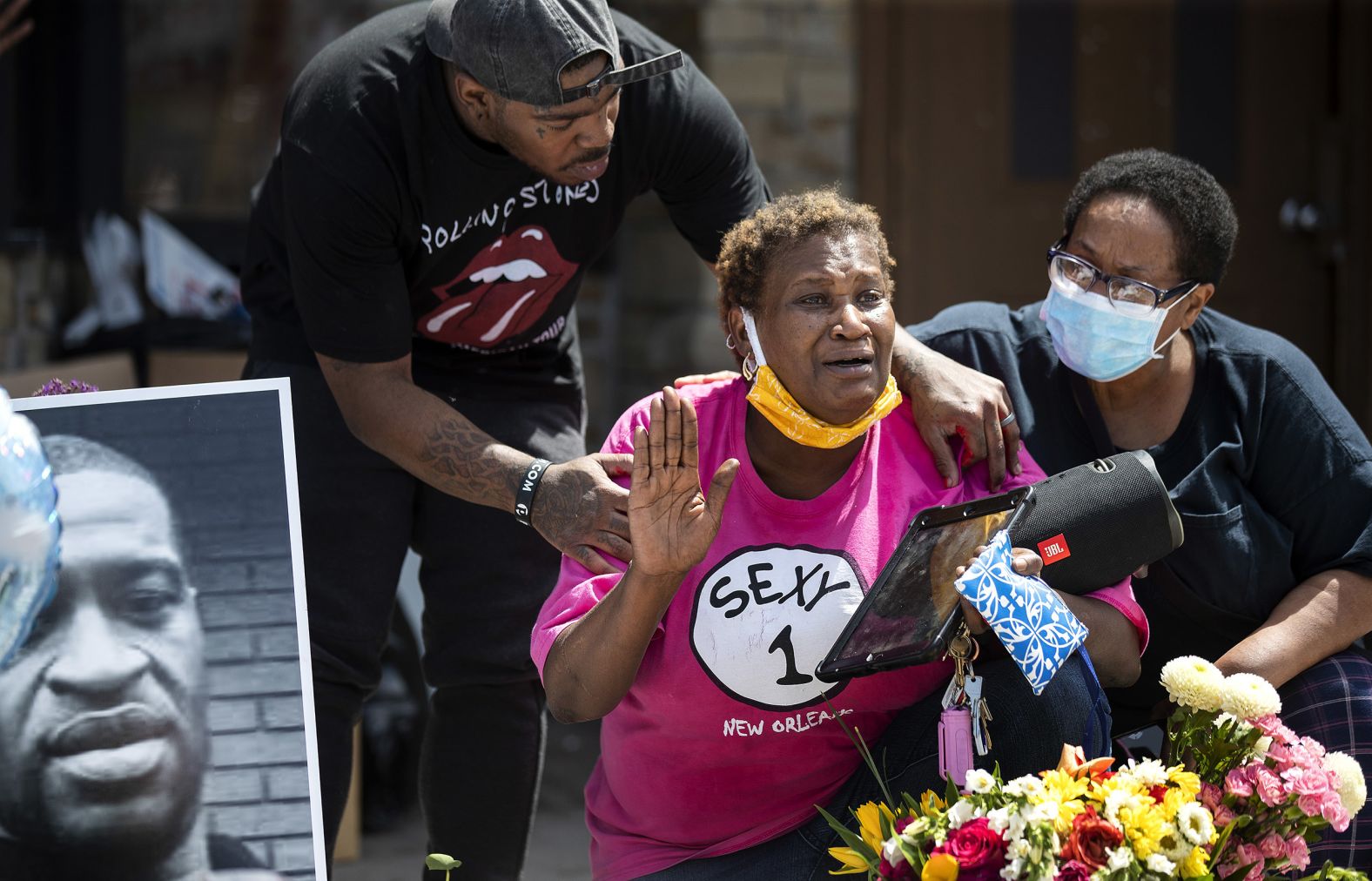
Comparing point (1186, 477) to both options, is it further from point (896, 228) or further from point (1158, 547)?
point (896, 228)

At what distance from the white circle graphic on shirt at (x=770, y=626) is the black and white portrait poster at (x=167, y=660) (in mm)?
598

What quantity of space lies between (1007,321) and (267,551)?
1424mm

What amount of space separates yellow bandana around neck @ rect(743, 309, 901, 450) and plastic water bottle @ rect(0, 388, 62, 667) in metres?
1.02

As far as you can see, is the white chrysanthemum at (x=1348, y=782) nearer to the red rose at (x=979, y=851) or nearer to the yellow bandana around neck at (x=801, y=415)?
the red rose at (x=979, y=851)

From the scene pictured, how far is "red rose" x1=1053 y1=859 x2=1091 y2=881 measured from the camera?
1868 millimetres

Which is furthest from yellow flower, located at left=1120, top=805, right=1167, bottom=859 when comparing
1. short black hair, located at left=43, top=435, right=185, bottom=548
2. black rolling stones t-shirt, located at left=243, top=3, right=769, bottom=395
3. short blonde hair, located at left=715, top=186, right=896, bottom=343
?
black rolling stones t-shirt, located at left=243, top=3, right=769, bottom=395

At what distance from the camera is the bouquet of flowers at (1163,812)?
1.89 meters

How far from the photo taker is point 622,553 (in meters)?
2.33

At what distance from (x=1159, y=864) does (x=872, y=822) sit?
1.27 feet

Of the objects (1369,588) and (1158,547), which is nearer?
(1158,547)

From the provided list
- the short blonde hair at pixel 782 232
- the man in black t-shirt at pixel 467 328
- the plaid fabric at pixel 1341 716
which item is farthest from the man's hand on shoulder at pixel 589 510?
the plaid fabric at pixel 1341 716

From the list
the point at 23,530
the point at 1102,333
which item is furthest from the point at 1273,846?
the point at 23,530

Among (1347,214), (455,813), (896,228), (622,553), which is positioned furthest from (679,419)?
(1347,214)

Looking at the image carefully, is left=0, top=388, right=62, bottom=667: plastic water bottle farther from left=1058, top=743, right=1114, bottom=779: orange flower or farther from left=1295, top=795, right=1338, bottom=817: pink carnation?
left=1295, top=795, right=1338, bottom=817: pink carnation
